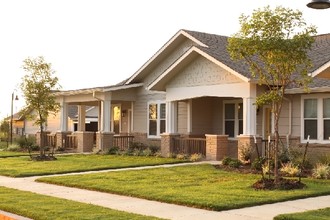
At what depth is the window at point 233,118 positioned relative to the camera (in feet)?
80.2

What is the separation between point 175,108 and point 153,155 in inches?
106

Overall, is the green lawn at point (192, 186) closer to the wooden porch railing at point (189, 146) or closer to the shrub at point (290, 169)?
the shrub at point (290, 169)

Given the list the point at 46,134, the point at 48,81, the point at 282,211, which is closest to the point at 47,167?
the point at 48,81

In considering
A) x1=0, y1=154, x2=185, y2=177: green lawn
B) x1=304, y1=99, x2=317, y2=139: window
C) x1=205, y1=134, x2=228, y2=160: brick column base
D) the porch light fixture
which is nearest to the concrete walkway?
the porch light fixture

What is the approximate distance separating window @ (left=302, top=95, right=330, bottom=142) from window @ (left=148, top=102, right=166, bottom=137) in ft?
29.0

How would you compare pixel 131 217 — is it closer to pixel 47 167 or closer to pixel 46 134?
pixel 47 167

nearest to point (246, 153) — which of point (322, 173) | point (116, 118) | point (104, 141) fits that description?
point (322, 173)

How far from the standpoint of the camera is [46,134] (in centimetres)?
3400

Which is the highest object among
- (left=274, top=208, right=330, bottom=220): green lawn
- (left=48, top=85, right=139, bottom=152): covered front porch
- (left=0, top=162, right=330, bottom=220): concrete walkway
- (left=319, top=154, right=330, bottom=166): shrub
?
(left=48, top=85, right=139, bottom=152): covered front porch

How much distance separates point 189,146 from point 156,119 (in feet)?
15.0

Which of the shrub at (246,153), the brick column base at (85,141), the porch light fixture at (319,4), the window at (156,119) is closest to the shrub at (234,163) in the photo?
the shrub at (246,153)

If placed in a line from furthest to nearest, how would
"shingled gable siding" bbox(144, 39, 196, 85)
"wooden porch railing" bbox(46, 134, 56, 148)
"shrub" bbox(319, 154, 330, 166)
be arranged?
"wooden porch railing" bbox(46, 134, 56, 148), "shingled gable siding" bbox(144, 39, 196, 85), "shrub" bbox(319, 154, 330, 166)

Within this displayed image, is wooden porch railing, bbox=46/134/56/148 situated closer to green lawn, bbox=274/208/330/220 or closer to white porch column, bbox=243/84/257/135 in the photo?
white porch column, bbox=243/84/257/135

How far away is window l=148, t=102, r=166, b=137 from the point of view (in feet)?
91.0
